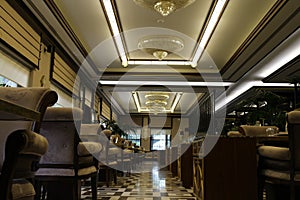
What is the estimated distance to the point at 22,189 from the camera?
1.39 m

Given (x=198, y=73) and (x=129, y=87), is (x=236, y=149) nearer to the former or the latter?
(x=198, y=73)

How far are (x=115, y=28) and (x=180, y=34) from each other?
126 cm

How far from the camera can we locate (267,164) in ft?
7.95

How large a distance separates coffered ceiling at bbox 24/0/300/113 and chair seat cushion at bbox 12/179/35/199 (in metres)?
3.54

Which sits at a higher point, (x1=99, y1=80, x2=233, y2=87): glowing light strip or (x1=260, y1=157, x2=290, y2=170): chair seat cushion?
(x1=99, y1=80, x2=233, y2=87): glowing light strip

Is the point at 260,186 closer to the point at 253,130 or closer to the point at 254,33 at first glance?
the point at 253,130

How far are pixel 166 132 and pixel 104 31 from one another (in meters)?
13.0

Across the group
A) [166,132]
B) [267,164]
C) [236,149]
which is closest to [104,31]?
[236,149]

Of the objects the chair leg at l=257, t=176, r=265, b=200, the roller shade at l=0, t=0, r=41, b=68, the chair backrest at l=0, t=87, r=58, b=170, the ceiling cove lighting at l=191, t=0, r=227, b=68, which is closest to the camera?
the chair backrest at l=0, t=87, r=58, b=170

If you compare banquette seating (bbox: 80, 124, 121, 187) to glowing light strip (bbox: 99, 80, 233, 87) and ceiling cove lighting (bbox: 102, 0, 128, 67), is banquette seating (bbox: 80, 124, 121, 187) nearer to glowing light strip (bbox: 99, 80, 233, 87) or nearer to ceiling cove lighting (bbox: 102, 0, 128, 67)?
ceiling cove lighting (bbox: 102, 0, 128, 67)

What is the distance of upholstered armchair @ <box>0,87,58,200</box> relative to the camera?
1.23 m

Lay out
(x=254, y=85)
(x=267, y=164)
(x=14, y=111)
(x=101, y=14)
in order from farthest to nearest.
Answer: (x=254, y=85), (x=101, y=14), (x=267, y=164), (x=14, y=111)

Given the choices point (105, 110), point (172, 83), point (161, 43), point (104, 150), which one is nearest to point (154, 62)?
point (172, 83)

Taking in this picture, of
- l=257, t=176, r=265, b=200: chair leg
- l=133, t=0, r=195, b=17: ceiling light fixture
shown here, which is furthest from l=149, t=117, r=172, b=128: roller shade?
l=257, t=176, r=265, b=200: chair leg
